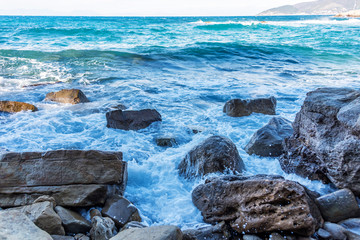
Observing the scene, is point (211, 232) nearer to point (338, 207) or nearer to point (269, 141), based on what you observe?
point (338, 207)

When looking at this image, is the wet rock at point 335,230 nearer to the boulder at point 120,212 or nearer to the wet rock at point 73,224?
the boulder at point 120,212

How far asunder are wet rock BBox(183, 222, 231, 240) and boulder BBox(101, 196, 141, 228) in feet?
2.21

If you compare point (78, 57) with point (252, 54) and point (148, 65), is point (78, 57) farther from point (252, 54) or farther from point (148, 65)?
point (252, 54)

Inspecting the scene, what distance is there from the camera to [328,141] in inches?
140

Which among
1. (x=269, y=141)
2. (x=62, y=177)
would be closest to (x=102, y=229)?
(x=62, y=177)

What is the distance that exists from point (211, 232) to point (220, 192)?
454 millimetres

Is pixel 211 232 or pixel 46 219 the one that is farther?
pixel 211 232

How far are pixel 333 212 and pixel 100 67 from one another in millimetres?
11809

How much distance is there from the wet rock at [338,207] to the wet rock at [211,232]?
3.35 feet

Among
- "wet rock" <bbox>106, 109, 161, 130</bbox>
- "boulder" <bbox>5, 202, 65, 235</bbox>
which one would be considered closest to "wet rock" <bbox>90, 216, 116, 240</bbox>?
"boulder" <bbox>5, 202, 65, 235</bbox>

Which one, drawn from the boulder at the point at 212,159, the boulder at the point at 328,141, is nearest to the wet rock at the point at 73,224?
the boulder at the point at 212,159

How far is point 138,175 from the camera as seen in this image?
4.39 m

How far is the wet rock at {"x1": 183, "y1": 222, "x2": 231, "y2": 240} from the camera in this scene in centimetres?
282

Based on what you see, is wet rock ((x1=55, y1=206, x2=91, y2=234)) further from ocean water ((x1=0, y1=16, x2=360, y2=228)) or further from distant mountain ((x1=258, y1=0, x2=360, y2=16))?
distant mountain ((x1=258, y1=0, x2=360, y2=16))
